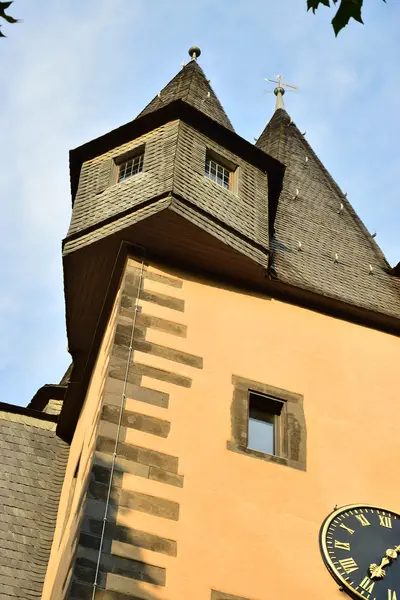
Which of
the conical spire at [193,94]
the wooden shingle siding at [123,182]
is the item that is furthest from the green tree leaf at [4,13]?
the conical spire at [193,94]

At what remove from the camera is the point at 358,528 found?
9.24m

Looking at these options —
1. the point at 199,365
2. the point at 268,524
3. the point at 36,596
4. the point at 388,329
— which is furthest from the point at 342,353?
the point at 36,596

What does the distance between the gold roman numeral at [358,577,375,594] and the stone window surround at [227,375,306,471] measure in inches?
51.0

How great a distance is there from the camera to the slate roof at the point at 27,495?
11.6 m

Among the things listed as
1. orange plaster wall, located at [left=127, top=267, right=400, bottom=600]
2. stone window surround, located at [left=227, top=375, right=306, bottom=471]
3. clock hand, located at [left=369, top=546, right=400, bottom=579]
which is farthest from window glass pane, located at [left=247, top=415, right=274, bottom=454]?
clock hand, located at [left=369, top=546, right=400, bottom=579]

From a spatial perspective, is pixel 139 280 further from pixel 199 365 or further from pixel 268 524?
pixel 268 524

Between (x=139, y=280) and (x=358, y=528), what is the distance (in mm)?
3541

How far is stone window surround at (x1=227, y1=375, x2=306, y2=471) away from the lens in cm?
962

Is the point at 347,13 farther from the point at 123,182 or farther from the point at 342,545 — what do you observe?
the point at 123,182

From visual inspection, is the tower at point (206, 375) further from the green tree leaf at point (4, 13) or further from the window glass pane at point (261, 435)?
the green tree leaf at point (4, 13)

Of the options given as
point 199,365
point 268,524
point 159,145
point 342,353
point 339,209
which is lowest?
point 268,524

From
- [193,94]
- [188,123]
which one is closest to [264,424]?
[188,123]

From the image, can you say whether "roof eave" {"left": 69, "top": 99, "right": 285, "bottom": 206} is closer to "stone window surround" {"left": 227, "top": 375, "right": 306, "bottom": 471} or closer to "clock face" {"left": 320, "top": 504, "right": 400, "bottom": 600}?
"stone window surround" {"left": 227, "top": 375, "right": 306, "bottom": 471}

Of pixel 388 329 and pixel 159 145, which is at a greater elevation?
pixel 159 145
